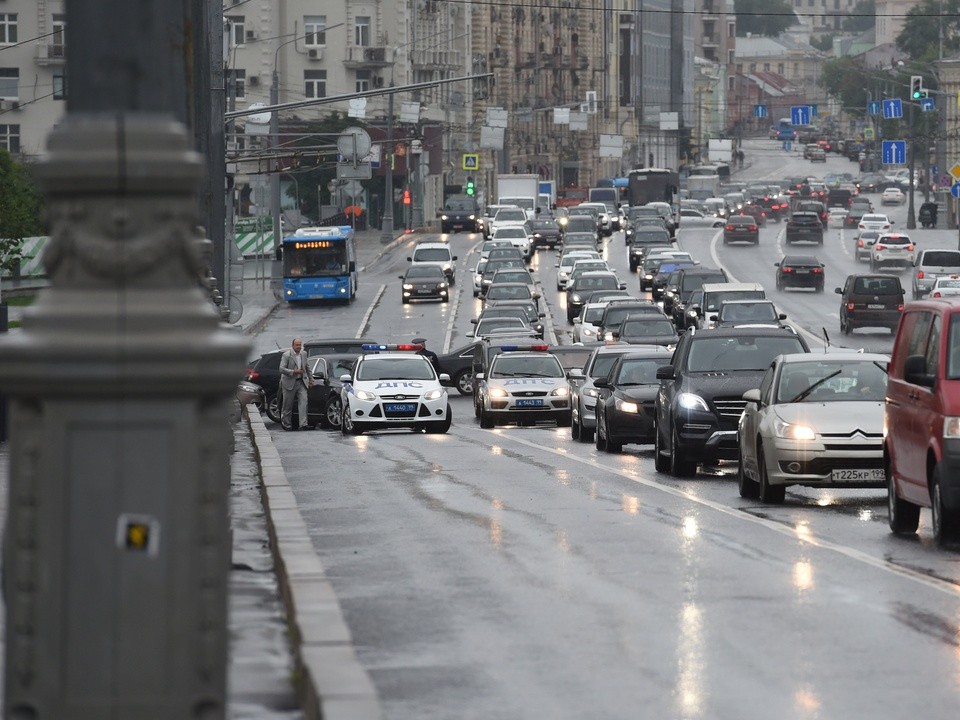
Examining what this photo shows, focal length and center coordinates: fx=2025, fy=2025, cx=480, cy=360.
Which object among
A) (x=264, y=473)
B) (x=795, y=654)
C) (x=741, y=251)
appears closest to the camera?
(x=795, y=654)

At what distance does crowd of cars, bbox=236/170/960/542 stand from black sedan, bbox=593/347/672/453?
0.02m

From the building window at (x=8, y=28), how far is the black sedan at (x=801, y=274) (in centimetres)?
5109

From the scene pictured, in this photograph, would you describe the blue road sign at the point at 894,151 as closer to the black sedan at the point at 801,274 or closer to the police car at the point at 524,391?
the black sedan at the point at 801,274

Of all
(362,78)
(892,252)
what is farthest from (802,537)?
(362,78)

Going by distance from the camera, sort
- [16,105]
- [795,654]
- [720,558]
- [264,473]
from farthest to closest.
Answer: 1. [16,105]
2. [264,473]
3. [720,558]
4. [795,654]

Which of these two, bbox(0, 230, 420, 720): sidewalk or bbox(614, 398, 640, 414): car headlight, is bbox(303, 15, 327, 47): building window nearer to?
bbox(614, 398, 640, 414): car headlight

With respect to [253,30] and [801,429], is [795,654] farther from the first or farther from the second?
[253,30]

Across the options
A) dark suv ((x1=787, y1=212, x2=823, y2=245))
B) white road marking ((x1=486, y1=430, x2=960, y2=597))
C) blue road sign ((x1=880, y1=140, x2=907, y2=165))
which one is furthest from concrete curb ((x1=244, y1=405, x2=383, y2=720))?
blue road sign ((x1=880, y1=140, x2=907, y2=165))

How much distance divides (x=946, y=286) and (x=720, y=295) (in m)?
10.3

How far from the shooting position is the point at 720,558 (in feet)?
44.9

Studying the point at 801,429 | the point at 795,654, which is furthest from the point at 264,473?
the point at 795,654

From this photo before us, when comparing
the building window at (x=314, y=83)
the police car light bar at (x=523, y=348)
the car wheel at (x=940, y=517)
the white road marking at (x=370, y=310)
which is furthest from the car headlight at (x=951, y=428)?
the building window at (x=314, y=83)

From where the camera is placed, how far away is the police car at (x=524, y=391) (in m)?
37.2

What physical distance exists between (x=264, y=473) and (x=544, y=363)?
2016 centimetres
